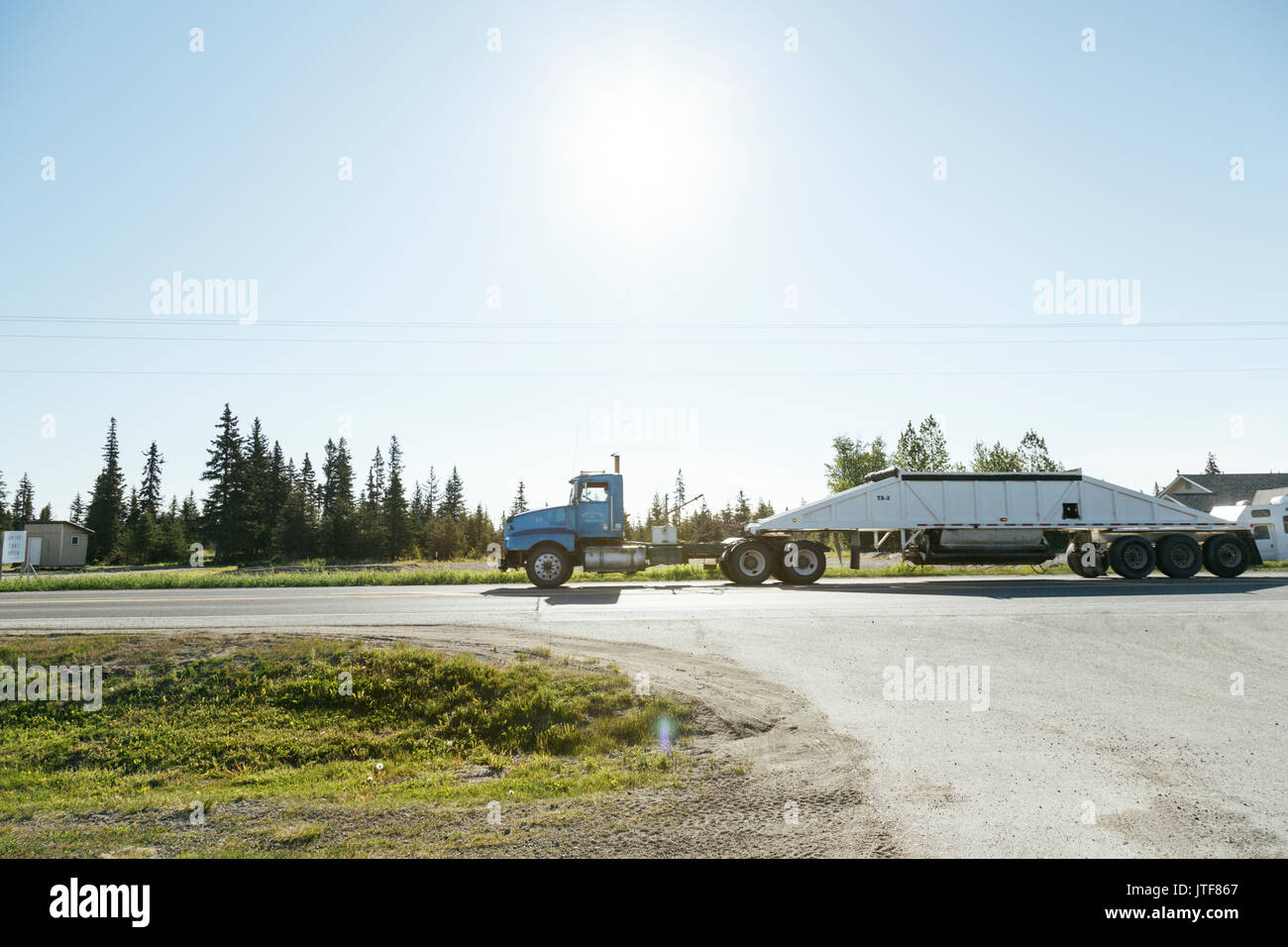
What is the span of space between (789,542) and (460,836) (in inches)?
654

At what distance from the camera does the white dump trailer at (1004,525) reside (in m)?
20.3

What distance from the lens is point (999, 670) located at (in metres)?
8.59

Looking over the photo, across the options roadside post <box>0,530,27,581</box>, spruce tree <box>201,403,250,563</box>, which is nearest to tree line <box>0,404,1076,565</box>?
spruce tree <box>201,403,250,563</box>

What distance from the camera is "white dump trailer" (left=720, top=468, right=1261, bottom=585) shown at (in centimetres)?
2027

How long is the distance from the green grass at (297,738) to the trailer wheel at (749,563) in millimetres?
11554

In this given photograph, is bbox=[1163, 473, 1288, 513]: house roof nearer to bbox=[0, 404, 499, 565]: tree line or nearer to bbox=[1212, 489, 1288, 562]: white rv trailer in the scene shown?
bbox=[1212, 489, 1288, 562]: white rv trailer

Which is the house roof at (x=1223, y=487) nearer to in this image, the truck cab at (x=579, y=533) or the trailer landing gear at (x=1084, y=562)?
the trailer landing gear at (x=1084, y=562)

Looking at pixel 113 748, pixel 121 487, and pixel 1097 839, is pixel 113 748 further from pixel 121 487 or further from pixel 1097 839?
pixel 121 487

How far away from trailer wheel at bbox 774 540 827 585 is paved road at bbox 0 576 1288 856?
1.67 m

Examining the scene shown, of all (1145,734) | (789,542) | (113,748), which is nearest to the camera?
(1145,734)

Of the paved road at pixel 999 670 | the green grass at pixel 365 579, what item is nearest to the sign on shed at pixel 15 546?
the green grass at pixel 365 579

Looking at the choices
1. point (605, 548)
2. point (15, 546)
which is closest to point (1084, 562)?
point (605, 548)
